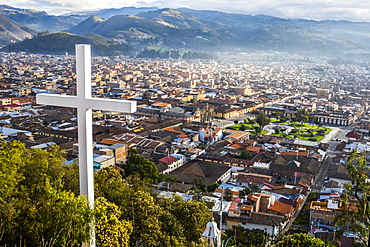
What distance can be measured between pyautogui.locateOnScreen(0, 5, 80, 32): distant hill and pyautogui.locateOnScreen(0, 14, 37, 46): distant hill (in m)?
45.7

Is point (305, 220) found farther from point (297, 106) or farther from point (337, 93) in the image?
point (337, 93)

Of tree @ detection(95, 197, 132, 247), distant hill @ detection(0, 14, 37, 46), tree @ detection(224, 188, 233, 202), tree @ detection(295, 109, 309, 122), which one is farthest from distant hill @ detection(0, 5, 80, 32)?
tree @ detection(95, 197, 132, 247)

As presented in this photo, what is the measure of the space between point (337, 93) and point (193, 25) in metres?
117

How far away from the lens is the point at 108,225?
383 cm

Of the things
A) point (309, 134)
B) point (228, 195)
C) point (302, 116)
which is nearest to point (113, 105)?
point (228, 195)

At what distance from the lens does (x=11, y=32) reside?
349 feet

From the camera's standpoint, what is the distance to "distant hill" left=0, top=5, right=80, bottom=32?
156m

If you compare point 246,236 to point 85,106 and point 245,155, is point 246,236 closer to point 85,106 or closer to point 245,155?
point 85,106

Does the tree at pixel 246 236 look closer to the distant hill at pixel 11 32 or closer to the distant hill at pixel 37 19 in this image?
the distant hill at pixel 11 32

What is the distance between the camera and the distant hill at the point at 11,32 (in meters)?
99.8

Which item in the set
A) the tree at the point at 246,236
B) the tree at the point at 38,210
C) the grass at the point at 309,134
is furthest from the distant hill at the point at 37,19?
the tree at the point at 38,210

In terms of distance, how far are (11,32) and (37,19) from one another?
64688mm

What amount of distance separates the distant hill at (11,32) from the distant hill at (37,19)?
150ft

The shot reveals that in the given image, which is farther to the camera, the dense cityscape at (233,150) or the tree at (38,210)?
the dense cityscape at (233,150)
